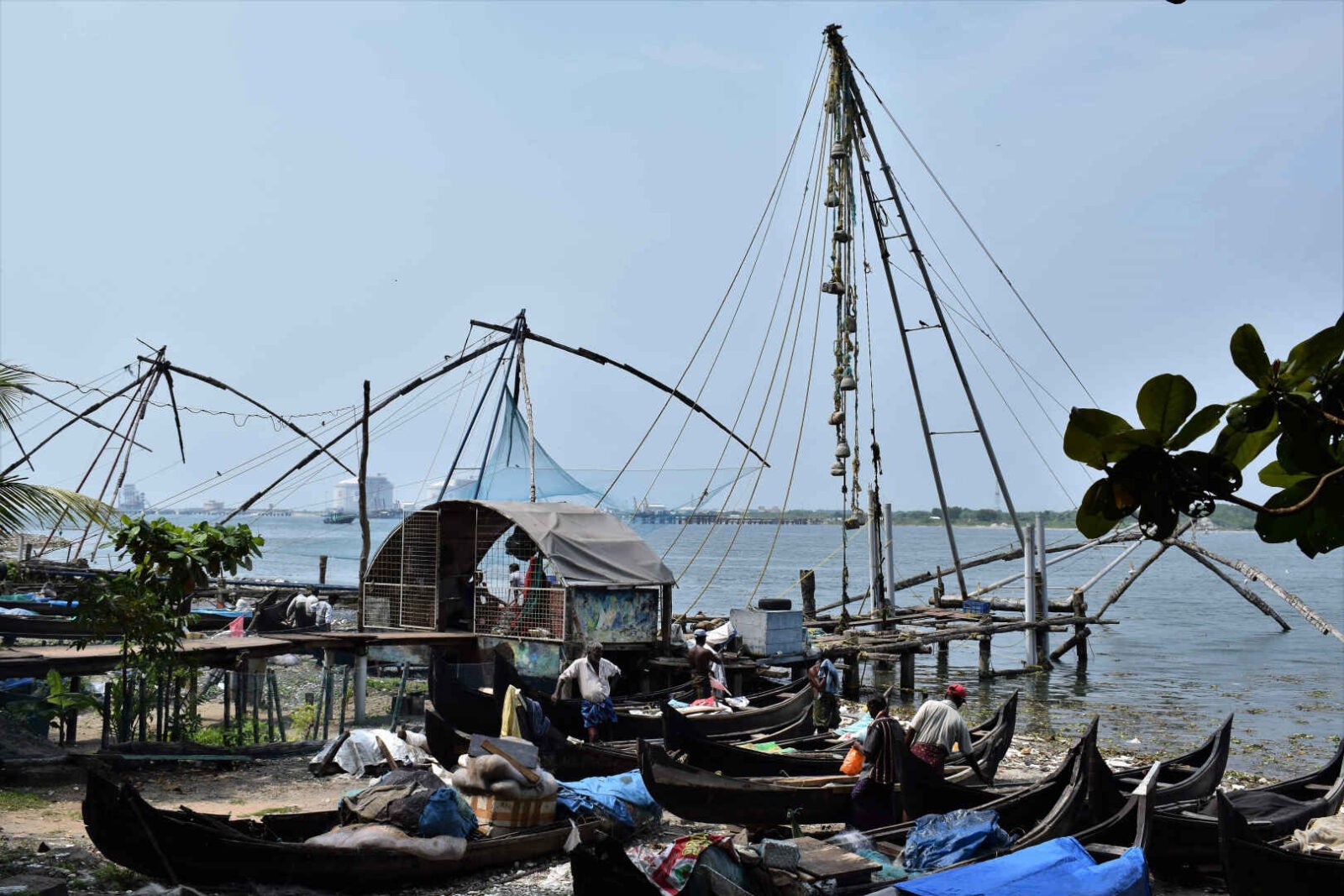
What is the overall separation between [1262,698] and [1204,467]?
23.9m

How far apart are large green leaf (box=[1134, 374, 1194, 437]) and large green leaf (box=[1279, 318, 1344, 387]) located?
28 centimetres

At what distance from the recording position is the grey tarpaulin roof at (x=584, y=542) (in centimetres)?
1593

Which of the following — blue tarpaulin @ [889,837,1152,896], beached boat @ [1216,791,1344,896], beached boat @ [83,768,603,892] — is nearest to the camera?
blue tarpaulin @ [889,837,1152,896]

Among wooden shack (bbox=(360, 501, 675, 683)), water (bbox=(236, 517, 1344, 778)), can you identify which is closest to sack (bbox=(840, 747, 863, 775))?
wooden shack (bbox=(360, 501, 675, 683))

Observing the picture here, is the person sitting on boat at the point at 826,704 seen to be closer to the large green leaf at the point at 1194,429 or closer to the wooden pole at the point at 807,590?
the wooden pole at the point at 807,590

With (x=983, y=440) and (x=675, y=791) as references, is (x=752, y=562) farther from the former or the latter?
(x=675, y=791)

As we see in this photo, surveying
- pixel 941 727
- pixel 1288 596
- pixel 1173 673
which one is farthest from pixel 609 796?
pixel 1173 673

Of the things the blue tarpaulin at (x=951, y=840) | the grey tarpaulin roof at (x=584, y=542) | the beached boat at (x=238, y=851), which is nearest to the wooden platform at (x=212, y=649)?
the grey tarpaulin roof at (x=584, y=542)

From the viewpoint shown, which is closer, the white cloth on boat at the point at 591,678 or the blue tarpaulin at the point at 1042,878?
the blue tarpaulin at the point at 1042,878

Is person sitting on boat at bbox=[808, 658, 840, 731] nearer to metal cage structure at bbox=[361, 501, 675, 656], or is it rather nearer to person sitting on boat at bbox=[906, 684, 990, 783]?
metal cage structure at bbox=[361, 501, 675, 656]

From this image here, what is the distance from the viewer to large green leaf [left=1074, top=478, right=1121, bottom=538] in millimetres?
2887

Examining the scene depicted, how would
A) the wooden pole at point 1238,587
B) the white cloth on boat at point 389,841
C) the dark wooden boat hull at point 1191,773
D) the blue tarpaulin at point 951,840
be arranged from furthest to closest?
1. the wooden pole at point 1238,587
2. the dark wooden boat hull at point 1191,773
3. the blue tarpaulin at point 951,840
4. the white cloth on boat at point 389,841

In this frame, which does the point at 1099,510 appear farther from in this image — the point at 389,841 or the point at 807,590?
the point at 807,590

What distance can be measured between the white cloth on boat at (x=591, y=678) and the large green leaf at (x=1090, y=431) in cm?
1079
